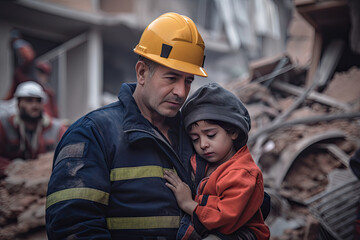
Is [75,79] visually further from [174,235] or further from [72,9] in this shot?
[174,235]

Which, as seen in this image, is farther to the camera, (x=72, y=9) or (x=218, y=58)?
(x=218, y=58)

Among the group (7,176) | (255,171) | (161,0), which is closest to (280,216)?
(255,171)

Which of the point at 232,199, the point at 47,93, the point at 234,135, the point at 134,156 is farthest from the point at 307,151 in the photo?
the point at 47,93

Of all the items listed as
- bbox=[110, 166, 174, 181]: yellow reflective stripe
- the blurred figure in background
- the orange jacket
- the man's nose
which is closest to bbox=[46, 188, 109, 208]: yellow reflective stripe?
bbox=[110, 166, 174, 181]: yellow reflective stripe

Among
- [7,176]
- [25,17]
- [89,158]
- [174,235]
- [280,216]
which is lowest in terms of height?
[280,216]

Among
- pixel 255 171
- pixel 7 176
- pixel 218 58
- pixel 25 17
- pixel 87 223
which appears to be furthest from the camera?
pixel 218 58

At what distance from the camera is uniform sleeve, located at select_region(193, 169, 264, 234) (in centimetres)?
144

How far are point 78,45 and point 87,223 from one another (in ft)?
34.1

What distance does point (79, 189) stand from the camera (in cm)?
127

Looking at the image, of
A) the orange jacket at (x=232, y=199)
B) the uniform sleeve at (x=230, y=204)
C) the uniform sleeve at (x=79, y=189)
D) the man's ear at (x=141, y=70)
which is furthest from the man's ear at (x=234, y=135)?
the uniform sleeve at (x=79, y=189)

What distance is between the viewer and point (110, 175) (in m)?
1.41

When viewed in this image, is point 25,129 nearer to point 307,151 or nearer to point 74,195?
point 74,195

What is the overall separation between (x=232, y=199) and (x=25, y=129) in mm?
4396

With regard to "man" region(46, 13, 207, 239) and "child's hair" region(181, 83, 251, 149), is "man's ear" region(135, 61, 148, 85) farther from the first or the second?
"child's hair" region(181, 83, 251, 149)
